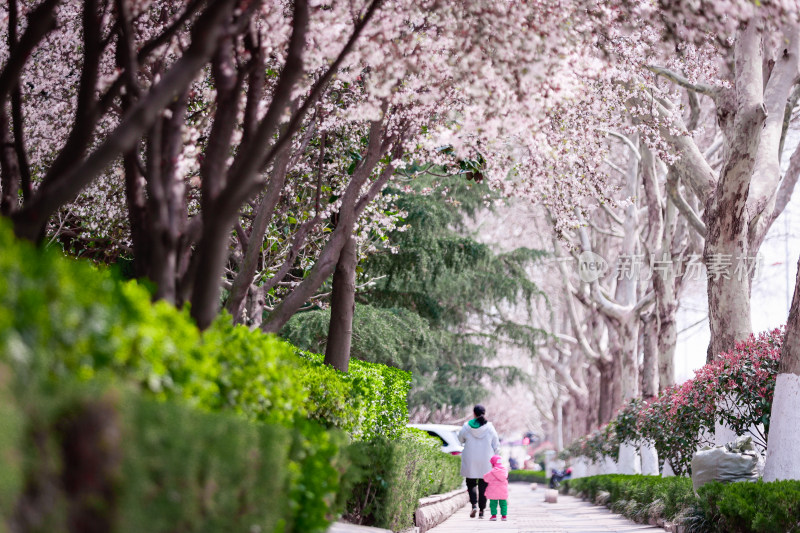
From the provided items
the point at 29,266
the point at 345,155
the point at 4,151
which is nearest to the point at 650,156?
the point at 345,155

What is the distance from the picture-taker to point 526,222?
37188 mm

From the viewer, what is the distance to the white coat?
1396 cm

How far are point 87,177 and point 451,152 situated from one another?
8.72 meters

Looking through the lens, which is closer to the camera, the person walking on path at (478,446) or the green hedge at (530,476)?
the person walking on path at (478,446)

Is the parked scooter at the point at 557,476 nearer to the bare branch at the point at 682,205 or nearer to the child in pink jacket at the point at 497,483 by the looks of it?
the bare branch at the point at 682,205

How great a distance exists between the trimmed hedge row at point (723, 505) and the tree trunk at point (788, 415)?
2.57 feet

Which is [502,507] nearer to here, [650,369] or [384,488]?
[384,488]

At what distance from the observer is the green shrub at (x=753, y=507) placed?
795cm

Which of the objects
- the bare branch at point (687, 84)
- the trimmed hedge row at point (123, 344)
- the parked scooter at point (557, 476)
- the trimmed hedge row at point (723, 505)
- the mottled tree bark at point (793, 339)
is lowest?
the parked scooter at point (557, 476)

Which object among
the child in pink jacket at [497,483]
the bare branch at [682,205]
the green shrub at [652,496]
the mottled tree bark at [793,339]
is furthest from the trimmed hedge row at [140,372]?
the bare branch at [682,205]

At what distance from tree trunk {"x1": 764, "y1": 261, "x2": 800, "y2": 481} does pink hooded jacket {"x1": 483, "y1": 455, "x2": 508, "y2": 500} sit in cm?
447

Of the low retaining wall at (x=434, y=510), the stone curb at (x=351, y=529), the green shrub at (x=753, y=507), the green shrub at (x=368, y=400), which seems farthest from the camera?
the low retaining wall at (x=434, y=510)

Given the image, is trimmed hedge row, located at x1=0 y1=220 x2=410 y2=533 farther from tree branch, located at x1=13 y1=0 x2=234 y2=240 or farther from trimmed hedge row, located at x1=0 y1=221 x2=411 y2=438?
tree branch, located at x1=13 y1=0 x2=234 y2=240

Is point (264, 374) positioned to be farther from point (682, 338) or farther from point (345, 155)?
point (682, 338)
